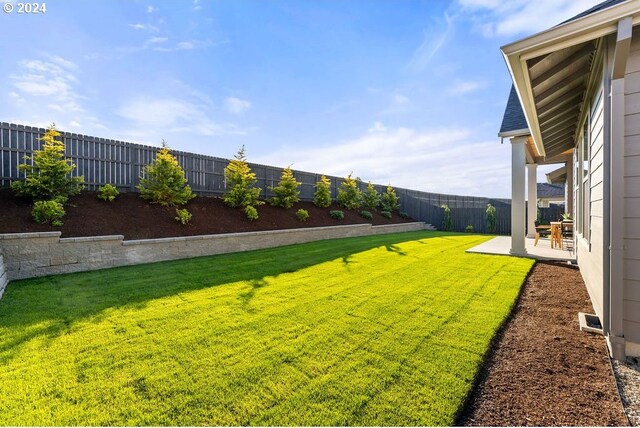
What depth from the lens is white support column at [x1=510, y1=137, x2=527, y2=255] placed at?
7242 mm

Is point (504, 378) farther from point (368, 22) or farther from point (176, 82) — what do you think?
point (176, 82)

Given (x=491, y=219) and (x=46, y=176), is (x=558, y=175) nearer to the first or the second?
(x=491, y=219)

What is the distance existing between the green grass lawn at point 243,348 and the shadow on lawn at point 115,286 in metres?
0.03

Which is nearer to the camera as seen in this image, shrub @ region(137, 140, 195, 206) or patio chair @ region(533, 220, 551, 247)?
shrub @ region(137, 140, 195, 206)

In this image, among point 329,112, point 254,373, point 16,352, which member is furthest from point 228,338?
point 329,112

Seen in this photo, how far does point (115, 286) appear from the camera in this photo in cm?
441

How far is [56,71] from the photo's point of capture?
18.9 ft

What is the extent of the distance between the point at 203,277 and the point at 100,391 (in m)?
3.13

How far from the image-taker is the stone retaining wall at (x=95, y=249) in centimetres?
476

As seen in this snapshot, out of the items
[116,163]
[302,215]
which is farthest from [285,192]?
[116,163]

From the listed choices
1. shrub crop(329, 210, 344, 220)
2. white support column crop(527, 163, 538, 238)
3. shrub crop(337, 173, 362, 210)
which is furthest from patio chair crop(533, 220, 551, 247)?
shrub crop(337, 173, 362, 210)

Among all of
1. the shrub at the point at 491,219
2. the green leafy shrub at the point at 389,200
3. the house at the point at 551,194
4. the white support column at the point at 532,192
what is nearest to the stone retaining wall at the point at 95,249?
the green leafy shrub at the point at 389,200

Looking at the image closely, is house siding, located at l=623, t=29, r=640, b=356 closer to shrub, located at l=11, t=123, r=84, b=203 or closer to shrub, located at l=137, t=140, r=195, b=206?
shrub, located at l=137, t=140, r=195, b=206

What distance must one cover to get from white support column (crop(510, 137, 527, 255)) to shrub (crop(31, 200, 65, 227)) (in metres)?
10.2
